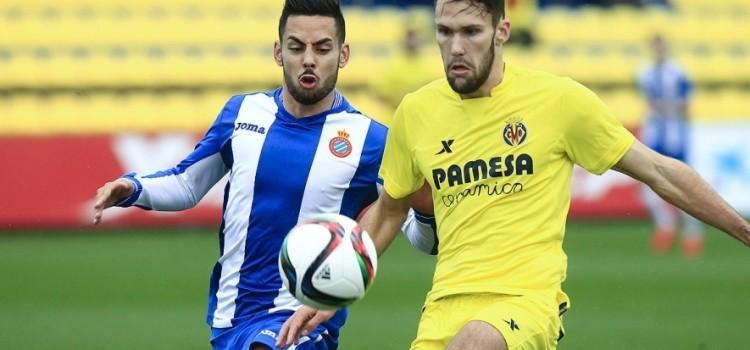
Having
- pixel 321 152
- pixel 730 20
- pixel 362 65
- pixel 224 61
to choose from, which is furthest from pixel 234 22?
pixel 321 152

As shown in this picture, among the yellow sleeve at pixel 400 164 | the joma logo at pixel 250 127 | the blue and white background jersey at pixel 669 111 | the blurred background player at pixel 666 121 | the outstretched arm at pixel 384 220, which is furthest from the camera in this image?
the blue and white background jersey at pixel 669 111

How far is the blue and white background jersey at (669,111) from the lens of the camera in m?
16.5

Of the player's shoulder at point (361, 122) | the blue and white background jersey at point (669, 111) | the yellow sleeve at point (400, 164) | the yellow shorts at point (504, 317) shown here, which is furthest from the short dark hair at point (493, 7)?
the blue and white background jersey at point (669, 111)

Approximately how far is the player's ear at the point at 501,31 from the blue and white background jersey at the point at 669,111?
36.5 feet

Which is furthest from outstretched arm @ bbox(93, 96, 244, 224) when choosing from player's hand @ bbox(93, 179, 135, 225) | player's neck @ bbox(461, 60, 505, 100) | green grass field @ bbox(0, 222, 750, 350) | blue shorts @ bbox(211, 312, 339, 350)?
green grass field @ bbox(0, 222, 750, 350)

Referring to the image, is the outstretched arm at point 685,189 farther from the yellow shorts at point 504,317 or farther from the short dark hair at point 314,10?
the short dark hair at point 314,10

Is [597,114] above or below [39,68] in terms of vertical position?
above

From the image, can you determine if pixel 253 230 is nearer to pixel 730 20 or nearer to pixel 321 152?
pixel 321 152

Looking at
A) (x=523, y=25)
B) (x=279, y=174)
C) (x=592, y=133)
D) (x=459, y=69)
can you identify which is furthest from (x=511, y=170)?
(x=523, y=25)

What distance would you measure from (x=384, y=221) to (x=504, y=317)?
0.89 m

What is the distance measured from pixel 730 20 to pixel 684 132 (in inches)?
309

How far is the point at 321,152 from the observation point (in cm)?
616

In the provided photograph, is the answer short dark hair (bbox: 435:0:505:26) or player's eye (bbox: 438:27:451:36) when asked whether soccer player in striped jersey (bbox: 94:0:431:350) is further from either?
short dark hair (bbox: 435:0:505:26)

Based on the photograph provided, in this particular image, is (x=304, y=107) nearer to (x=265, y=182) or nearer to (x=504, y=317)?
(x=265, y=182)
